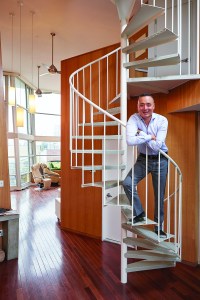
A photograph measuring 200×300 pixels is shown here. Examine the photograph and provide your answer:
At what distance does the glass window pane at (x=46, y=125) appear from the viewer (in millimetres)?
10625

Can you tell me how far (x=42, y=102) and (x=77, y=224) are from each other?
7.84 meters

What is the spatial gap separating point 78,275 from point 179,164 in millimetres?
2212

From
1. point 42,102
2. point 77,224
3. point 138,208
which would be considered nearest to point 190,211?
point 138,208

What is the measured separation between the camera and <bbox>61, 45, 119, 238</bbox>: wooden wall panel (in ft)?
13.9

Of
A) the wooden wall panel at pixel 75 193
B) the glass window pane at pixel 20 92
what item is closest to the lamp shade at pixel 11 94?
the wooden wall panel at pixel 75 193

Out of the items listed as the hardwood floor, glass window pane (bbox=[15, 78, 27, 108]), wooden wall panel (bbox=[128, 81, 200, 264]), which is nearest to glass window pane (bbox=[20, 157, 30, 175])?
glass window pane (bbox=[15, 78, 27, 108])

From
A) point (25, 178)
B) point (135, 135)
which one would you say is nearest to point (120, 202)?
point (135, 135)

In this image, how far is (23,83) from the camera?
9320 millimetres

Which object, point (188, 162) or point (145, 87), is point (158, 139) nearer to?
point (145, 87)

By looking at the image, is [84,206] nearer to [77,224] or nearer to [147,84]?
[77,224]

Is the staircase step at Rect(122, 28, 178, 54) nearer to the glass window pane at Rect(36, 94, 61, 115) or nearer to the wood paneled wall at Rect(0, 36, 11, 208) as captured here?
the wood paneled wall at Rect(0, 36, 11, 208)

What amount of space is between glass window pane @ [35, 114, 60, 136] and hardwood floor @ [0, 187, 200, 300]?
276 inches

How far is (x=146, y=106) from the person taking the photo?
2434mm

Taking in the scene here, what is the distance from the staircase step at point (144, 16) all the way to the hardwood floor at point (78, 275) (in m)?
3.15
